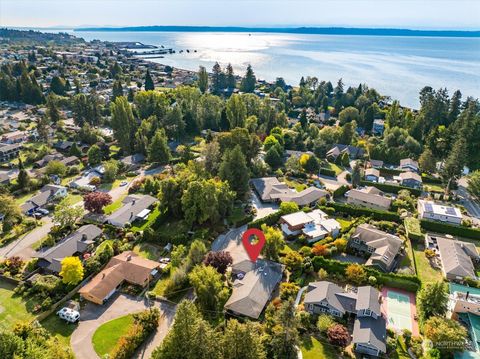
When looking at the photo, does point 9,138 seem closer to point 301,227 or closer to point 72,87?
point 72,87

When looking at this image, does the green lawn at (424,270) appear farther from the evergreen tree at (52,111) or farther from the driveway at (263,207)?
the evergreen tree at (52,111)

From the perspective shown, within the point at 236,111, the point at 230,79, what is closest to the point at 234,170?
the point at 236,111

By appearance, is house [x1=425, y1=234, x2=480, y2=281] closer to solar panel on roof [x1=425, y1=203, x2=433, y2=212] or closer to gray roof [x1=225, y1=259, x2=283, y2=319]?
solar panel on roof [x1=425, y1=203, x2=433, y2=212]

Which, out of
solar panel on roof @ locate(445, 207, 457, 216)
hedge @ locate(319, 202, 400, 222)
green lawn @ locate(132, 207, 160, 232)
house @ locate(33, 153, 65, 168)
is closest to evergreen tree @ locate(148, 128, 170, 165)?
green lawn @ locate(132, 207, 160, 232)

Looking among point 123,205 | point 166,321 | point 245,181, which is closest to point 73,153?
point 123,205

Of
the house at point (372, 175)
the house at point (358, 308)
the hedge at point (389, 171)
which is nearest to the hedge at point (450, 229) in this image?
the house at point (372, 175)

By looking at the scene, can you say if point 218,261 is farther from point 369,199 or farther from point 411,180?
point 411,180

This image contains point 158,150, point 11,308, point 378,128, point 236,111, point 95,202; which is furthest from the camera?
point 378,128
